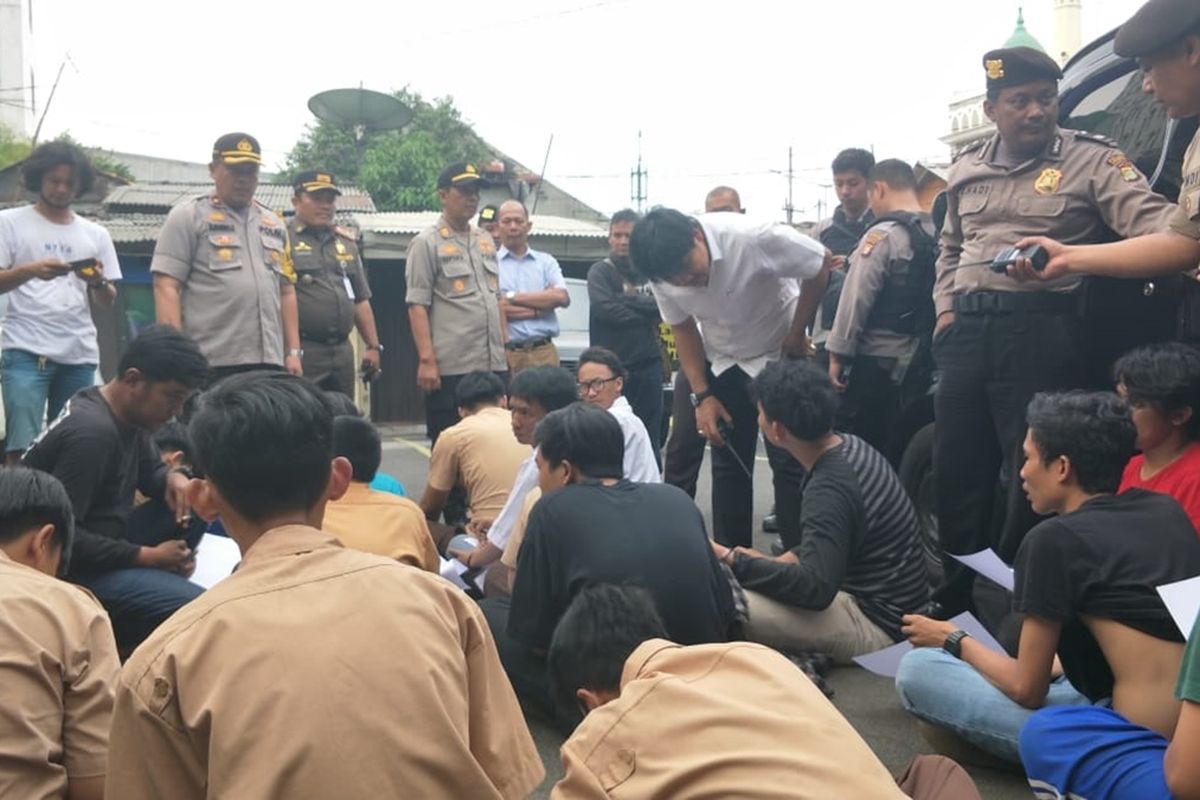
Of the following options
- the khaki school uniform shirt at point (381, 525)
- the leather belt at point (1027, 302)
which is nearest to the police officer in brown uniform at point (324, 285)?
the khaki school uniform shirt at point (381, 525)

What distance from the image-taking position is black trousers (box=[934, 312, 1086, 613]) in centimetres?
386

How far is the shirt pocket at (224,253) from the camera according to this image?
206 inches

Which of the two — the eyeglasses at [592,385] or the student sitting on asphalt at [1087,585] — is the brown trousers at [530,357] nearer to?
the eyeglasses at [592,385]

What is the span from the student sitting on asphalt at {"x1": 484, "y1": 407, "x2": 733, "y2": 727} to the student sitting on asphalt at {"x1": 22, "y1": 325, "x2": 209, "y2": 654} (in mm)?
1074

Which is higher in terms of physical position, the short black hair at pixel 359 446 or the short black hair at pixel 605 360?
the short black hair at pixel 605 360

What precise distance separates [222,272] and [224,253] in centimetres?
8

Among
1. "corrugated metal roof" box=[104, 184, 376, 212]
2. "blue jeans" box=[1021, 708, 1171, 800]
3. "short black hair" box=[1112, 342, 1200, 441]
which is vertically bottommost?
"blue jeans" box=[1021, 708, 1171, 800]

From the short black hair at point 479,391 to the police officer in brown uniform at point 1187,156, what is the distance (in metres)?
2.44

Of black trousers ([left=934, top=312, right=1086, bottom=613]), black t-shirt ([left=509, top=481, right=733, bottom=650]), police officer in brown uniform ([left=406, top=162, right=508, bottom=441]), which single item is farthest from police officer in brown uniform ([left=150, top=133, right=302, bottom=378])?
black trousers ([left=934, top=312, right=1086, bottom=613])

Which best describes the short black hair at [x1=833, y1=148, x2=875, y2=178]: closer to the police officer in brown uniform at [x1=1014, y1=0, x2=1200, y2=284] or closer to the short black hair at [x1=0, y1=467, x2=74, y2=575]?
the police officer in brown uniform at [x1=1014, y1=0, x2=1200, y2=284]

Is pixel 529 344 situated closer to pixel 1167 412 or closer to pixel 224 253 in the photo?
pixel 224 253

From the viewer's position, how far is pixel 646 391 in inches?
280

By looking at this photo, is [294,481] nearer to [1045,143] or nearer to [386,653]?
[386,653]

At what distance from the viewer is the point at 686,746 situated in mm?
1564
